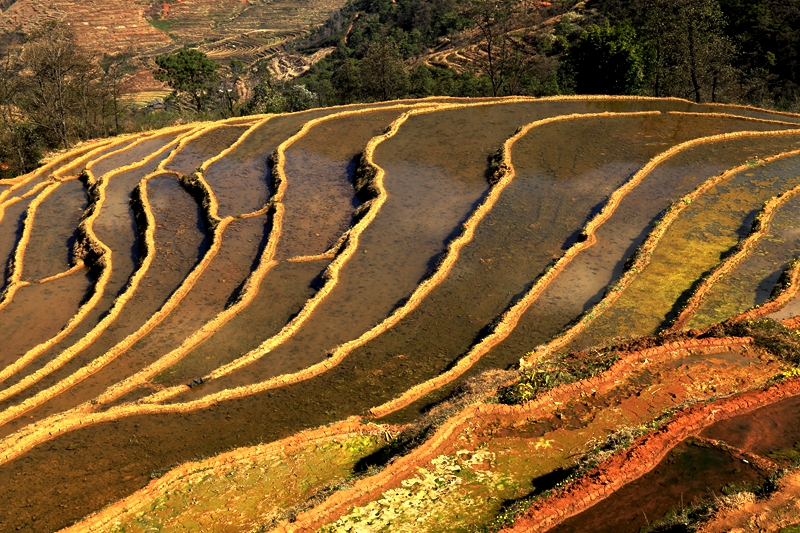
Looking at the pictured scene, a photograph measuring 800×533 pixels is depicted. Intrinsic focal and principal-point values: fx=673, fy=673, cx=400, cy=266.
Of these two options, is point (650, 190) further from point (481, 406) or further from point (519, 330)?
point (481, 406)

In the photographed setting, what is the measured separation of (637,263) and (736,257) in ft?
10.3

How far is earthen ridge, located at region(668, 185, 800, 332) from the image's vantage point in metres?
18.3

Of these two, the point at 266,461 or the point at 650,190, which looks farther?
the point at 650,190

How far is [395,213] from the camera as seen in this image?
2639 centimetres

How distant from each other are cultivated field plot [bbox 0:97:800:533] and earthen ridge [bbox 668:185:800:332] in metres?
0.12

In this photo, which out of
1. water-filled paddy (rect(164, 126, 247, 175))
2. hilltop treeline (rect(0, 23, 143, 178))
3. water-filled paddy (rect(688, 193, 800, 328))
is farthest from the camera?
hilltop treeline (rect(0, 23, 143, 178))

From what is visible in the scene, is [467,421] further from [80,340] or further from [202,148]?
[202,148]

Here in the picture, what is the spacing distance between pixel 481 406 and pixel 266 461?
15.3 ft

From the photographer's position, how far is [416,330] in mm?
19219

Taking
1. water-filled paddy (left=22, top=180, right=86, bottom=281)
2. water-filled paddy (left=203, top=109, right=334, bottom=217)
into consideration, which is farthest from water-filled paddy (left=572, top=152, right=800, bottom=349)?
water-filled paddy (left=22, top=180, right=86, bottom=281)

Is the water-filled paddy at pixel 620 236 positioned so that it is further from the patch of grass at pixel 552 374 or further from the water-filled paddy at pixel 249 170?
the water-filled paddy at pixel 249 170

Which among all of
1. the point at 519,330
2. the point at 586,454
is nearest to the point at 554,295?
the point at 519,330

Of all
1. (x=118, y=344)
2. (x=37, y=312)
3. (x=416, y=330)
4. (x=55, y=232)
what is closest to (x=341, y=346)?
(x=416, y=330)

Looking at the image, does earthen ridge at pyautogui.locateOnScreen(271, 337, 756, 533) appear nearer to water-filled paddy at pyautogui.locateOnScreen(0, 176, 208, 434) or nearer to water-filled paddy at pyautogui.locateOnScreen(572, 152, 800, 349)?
water-filled paddy at pyautogui.locateOnScreen(572, 152, 800, 349)
